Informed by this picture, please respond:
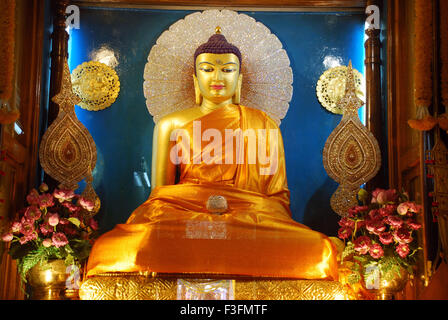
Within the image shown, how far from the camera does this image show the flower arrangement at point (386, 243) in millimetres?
3939

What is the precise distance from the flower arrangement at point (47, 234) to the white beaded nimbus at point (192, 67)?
4.61 feet

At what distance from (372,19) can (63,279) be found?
11.2 feet

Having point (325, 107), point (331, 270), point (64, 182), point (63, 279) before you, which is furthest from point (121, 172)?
point (331, 270)

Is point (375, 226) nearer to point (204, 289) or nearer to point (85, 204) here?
point (204, 289)

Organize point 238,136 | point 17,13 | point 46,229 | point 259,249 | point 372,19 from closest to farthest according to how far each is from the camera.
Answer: point 259,249, point 46,229, point 17,13, point 238,136, point 372,19

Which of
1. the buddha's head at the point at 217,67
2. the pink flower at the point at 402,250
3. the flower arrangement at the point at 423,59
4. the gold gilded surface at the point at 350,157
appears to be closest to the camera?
the pink flower at the point at 402,250

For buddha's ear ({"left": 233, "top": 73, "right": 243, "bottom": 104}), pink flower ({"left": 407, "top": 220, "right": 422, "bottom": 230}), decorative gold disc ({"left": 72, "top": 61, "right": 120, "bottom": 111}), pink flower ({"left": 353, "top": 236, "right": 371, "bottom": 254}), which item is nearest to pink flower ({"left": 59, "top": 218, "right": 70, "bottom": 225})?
decorative gold disc ({"left": 72, "top": 61, "right": 120, "bottom": 111})

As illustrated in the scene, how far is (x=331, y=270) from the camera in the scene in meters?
3.78

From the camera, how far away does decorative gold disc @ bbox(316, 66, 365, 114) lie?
5414mm

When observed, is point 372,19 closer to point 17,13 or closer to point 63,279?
point 17,13

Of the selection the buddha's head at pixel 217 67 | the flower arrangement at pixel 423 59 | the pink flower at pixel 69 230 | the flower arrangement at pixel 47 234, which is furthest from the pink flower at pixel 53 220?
the flower arrangement at pixel 423 59

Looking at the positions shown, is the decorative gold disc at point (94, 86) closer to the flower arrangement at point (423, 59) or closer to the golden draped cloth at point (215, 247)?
the golden draped cloth at point (215, 247)

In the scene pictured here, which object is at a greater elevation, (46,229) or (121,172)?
(121,172)
